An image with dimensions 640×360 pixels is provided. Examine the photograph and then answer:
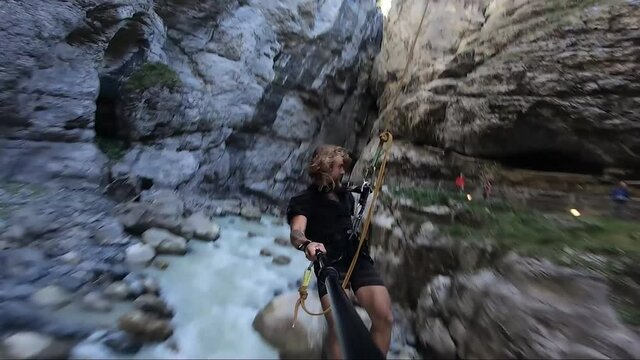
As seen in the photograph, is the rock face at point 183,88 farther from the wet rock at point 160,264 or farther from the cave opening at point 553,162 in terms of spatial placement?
the cave opening at point 553,162

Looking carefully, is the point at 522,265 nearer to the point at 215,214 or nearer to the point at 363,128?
the point at 215,214

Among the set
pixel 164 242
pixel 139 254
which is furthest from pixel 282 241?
pixel 139 254

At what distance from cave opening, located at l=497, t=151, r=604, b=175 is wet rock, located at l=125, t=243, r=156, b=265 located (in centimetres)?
833

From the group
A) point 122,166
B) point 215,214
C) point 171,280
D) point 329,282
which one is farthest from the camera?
point 215,214

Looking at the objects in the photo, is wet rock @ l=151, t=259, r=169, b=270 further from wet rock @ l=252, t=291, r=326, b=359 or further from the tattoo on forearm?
the tattoo on forearm

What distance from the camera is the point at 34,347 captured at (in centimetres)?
356

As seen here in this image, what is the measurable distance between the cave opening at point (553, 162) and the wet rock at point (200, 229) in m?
7.36

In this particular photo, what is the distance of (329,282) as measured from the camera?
7.61ft

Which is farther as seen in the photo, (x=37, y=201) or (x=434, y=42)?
(x=434, y=42)

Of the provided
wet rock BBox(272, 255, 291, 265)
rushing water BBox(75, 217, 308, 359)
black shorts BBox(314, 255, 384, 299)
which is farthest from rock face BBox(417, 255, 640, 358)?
wet rock BBox(272, 255, 291, 265)

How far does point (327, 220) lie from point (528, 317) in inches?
71.3

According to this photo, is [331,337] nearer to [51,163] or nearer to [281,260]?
[281,260]

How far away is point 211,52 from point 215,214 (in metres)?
5.96

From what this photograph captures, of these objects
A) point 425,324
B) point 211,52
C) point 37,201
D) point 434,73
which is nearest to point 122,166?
point 37,201
